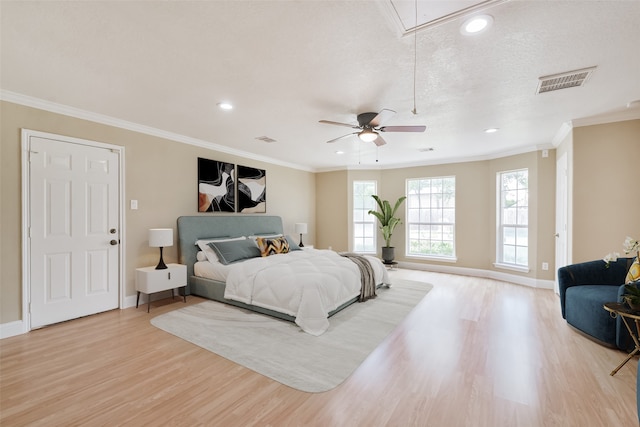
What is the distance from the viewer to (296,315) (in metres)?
3.22

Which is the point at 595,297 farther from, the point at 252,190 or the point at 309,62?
the point at 252,190

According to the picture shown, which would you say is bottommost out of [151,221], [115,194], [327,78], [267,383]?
[267,383]

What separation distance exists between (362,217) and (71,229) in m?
5.72

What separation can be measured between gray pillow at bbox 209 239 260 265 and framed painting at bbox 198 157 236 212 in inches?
32.7

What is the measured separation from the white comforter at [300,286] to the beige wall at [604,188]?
3.00 meters

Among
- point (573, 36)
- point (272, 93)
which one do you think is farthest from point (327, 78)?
point (573, 36)

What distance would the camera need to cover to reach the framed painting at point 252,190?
5609 millimetres

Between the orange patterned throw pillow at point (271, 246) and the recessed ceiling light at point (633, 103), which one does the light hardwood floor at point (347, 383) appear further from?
the recessed ceiling light at point (633, 103)

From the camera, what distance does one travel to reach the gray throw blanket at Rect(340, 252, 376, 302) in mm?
4098

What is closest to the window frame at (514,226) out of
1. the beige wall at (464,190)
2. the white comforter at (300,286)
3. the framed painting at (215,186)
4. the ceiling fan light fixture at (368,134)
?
the beige wall at (464,190)

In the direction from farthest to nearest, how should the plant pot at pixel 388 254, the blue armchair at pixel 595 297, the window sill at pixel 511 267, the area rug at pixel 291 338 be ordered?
1. the plant pot at pixel 388 254
2. the window sill at pixel 511 267
3. the blue armchair at pixel 595 297
4. the area rug at pixel 291 338

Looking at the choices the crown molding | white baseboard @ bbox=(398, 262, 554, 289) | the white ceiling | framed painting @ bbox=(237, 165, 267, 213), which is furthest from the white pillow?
white baseboard @ bbox=(398, 262, 554, 289)

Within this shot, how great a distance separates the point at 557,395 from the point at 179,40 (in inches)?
147

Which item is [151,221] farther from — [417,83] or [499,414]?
[499,414]
